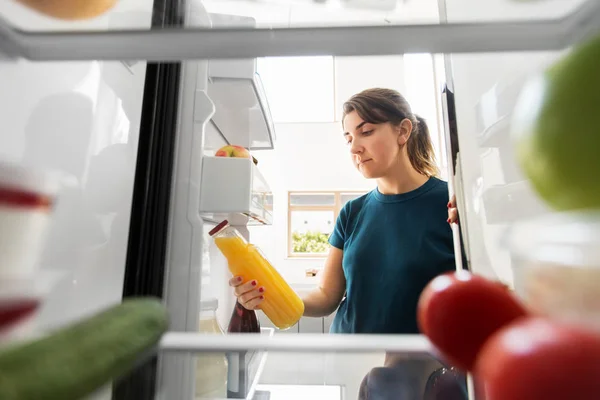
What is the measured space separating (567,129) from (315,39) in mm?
178

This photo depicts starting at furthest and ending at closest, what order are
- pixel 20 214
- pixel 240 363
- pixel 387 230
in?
pixel 387 230 < pixel 240 363 < pixel 20 214

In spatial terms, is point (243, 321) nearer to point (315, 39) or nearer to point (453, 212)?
point (453, 212)

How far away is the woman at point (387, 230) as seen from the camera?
0.89m

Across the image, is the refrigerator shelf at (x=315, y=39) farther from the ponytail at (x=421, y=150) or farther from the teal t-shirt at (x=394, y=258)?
the ponytail at (x=421, y=150)

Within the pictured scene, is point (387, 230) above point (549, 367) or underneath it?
above

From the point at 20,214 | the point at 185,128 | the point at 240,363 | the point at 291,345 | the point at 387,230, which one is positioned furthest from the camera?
the point at 387,230

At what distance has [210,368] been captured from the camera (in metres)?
0.70

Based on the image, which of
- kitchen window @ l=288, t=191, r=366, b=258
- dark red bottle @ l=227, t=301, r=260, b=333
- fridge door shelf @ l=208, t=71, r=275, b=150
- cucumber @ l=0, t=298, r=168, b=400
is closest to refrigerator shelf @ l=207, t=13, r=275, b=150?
fridge door shelf @ l=208, t=71, r=275, b=150

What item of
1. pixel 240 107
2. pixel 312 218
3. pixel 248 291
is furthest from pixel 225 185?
pixel 312 218

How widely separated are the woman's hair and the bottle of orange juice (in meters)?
0.54

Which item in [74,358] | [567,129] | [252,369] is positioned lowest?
[252,369]

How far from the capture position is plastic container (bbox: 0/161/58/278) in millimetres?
202

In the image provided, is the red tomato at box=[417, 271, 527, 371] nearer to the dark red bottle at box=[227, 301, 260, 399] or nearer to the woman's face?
the dark red bottle at box=[227, 301, 260, 399]

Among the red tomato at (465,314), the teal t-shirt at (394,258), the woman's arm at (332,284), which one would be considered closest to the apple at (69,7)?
the red tomato at (465,314)
